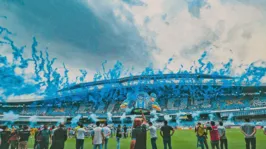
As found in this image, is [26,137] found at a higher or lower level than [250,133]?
lower

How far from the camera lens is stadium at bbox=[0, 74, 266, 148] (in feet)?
199

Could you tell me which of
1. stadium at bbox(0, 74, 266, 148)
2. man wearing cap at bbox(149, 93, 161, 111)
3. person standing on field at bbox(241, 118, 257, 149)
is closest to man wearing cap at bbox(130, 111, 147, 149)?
person standing on field at bbox(241, 118, 257, 149)

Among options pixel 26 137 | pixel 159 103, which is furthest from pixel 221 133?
pixel 159 103

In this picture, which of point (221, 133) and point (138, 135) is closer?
point (138, 135)

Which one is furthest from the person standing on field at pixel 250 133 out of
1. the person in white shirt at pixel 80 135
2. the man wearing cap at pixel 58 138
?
the man wearing cap at pixel 58 138

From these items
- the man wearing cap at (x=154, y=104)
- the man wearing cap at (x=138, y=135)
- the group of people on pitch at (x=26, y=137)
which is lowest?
the man wearing cap at (x=154, y=104)

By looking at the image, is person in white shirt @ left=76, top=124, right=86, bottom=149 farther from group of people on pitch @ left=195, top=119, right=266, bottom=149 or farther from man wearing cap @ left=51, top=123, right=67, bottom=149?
group of people on pitch @ left=195, top=119, right=266, bottom=149

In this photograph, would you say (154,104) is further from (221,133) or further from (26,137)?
(26,137)

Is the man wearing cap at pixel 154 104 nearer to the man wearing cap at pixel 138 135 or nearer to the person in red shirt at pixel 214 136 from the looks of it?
the person in red shirt at pixel 214 136

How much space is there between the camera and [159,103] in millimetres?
74750

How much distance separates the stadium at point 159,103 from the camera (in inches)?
2389

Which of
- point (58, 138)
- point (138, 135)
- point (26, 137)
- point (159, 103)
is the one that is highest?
point (138, 135)

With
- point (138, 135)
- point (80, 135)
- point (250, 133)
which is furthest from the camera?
point (80, 135)

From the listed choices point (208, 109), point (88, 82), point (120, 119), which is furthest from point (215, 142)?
point (88, 82)
